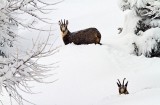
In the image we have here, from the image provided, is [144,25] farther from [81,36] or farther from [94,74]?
[94,74]

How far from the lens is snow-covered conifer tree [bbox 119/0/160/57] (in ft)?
43.6

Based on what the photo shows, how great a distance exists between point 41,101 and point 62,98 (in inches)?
21.4

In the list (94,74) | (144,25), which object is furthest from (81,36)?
(144,25)

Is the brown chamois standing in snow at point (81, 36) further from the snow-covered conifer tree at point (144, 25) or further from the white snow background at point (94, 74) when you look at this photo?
the snow-covered conifer tree at point (144, 25)

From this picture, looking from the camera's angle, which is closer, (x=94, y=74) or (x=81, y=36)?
(x=94, y=74)

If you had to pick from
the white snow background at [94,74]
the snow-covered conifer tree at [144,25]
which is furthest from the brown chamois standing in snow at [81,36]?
the snow-covered conifer tree at [144,25]

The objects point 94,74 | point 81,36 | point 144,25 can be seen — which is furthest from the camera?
point 144,25

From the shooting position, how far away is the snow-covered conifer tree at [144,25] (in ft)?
43.6

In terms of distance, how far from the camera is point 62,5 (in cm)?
3256

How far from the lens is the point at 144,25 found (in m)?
14.1

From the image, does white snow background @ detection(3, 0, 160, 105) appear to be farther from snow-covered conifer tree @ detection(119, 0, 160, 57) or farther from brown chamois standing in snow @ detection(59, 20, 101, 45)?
snow-covered conifer tree @ detection(119, 0, 160, 57)

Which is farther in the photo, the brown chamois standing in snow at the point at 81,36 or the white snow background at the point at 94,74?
the brown chamois standing in snow at the point at 81,36

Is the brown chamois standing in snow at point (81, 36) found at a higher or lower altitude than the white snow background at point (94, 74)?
higher

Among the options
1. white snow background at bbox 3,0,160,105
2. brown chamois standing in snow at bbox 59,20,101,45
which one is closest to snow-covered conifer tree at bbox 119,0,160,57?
white snow background at bbox 3,0,160,105
